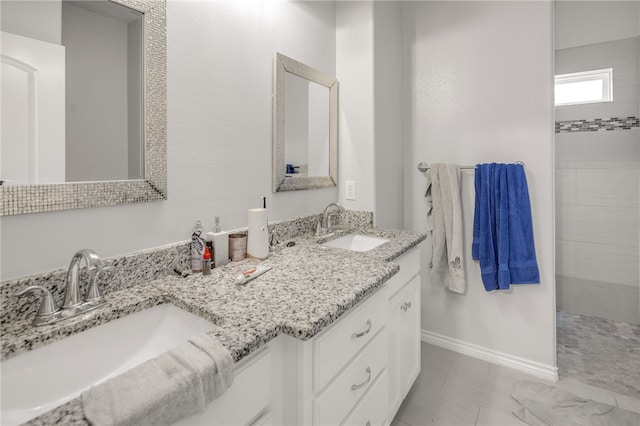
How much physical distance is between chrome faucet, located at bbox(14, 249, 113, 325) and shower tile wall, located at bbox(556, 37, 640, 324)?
3306mm

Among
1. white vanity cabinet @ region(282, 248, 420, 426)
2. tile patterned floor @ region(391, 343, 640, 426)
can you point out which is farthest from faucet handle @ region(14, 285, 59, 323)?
tile patterned floor @ region(391, 343, 640, 426)

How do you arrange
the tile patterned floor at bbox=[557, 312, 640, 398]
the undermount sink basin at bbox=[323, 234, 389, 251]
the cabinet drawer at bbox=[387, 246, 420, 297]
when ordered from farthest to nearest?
the tile patterned floor at bbox=[557, 312, 640, 398] → the undermount sink basin at bbox=[323, 234, 389, 251] → the cabinet drawer at bbox=[387, 246, 420, 297]

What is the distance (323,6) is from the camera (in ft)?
6.61

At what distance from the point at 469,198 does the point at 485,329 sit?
893 mm

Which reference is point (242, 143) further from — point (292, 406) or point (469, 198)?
point (469, 198)

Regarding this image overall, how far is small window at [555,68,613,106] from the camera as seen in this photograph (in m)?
2.63

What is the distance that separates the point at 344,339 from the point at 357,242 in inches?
38.2

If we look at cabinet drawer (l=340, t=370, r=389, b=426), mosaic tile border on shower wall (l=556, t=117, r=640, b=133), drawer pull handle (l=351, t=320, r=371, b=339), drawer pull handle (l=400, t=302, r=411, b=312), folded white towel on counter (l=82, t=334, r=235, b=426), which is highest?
mosaic tile border on shower wall (l=556, t=117, r=640, b=133)

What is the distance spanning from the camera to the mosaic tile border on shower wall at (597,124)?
8.39ft

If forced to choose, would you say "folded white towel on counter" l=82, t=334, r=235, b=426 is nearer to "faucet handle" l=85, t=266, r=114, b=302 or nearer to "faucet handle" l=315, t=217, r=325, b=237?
"faucet handle" l=85, t=266, r=114, b=302

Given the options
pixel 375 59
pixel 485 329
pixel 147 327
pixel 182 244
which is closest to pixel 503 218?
pixel 485 329

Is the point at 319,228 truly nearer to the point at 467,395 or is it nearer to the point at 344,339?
the point at 344,339

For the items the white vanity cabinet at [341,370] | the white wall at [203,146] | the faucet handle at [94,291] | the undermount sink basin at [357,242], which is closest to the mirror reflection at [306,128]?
the white wall at [203,146]

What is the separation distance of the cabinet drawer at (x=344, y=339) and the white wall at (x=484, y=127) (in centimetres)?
133
